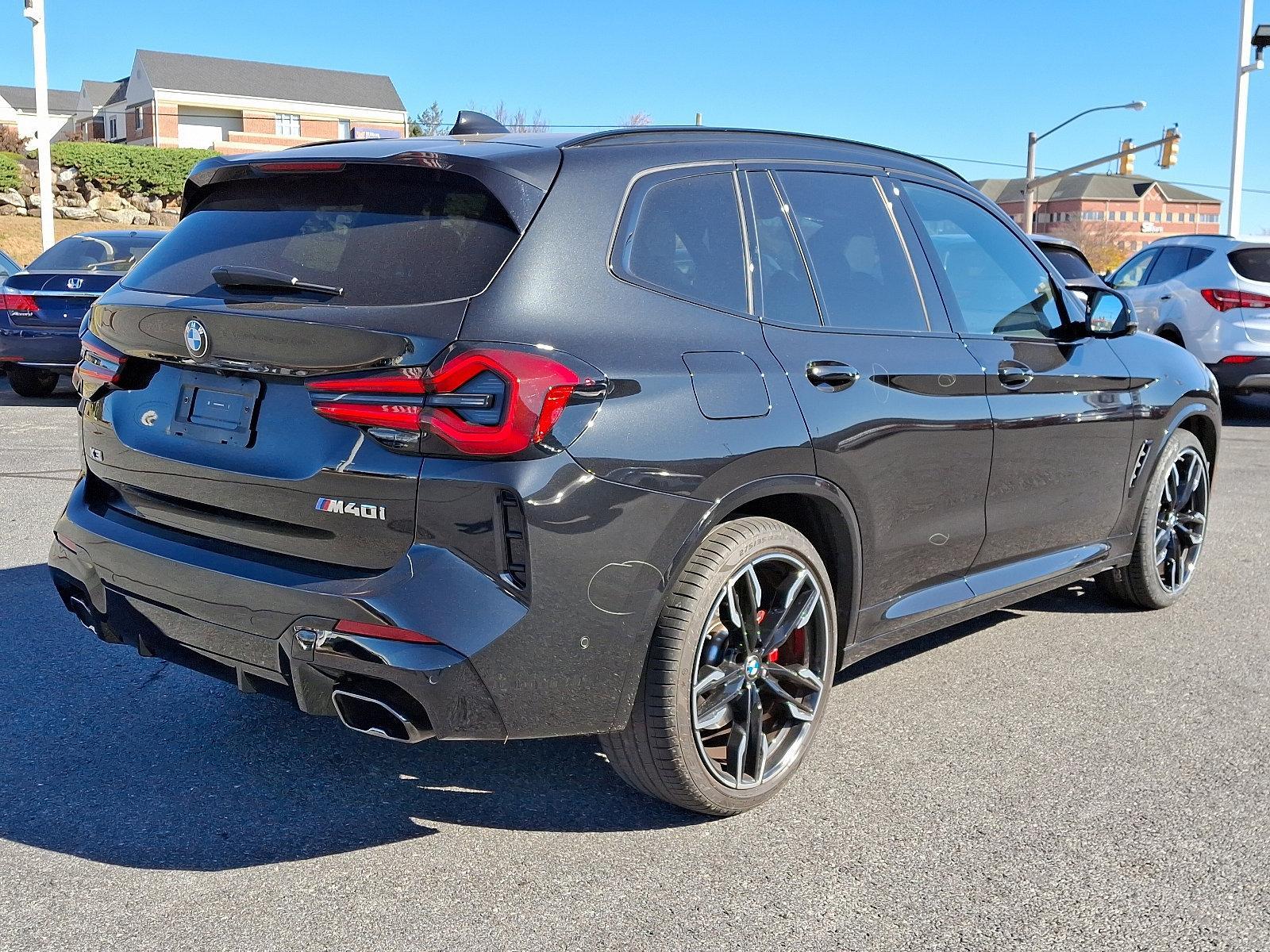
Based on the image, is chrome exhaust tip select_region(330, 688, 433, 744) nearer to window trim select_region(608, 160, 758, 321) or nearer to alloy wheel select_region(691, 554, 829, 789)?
alloy wheel select_region(691, 554, 829, 789)

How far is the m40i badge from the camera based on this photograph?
9.34ft

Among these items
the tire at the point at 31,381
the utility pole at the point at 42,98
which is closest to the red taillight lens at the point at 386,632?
the tire at the point at 31,381

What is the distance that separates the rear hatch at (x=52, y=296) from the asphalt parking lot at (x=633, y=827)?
26.0 feet

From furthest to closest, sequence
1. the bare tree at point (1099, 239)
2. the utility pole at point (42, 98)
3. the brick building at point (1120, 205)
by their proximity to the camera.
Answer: the brick building at point (1120, 205) → the bare tree at point (1099, 239) → the utility pole at point (42, 98)

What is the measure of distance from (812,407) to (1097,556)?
2.16 metres

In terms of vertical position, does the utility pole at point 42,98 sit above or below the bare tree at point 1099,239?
below

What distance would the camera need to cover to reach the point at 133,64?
240ft

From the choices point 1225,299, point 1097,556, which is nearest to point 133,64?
point 1225,299

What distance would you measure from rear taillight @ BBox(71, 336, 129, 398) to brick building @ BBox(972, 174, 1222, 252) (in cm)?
13817

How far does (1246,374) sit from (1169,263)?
5.81 ft

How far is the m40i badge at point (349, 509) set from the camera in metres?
2.85

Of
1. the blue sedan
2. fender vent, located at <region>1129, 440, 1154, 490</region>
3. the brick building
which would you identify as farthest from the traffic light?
the brick building

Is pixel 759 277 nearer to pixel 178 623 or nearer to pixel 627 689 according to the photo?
pixel 627 689

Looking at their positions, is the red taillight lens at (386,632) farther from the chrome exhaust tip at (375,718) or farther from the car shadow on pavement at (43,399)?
the car shadow on pavement at (43,399)
